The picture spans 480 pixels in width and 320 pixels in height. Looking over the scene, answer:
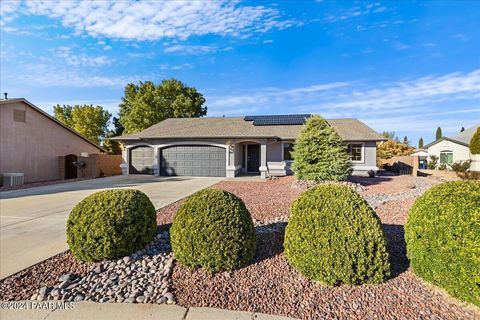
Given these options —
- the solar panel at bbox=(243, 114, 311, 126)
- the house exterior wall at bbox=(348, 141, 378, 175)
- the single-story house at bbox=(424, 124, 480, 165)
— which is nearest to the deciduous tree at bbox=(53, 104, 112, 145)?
the solar panel at bbox=(243, 114, 311, 126)

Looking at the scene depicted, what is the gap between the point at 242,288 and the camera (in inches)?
120

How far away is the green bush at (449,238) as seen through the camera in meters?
2.54

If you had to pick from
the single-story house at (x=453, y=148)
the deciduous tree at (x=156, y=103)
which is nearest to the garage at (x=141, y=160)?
the deciduous tree at (x=156, y=103)

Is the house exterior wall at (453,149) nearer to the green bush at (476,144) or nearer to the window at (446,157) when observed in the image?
the window at (446,157)

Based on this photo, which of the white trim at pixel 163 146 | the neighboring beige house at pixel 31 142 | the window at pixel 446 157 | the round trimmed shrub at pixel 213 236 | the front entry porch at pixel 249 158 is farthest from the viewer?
the window at pixel 446 157

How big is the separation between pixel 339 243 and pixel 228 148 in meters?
13.7

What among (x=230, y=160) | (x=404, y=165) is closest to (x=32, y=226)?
(x=230, y=160)

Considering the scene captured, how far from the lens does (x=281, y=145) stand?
1750cm

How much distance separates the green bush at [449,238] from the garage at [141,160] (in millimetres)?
17453

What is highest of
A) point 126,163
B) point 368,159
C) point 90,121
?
point 90,121

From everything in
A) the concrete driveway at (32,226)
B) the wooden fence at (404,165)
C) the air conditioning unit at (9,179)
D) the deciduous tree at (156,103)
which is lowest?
the concrete driveway at (32,226)

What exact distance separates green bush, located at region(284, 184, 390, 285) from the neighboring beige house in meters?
17.6

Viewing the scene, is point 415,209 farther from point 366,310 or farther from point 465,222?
point 366,310

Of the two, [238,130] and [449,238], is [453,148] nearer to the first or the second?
[238,130]
